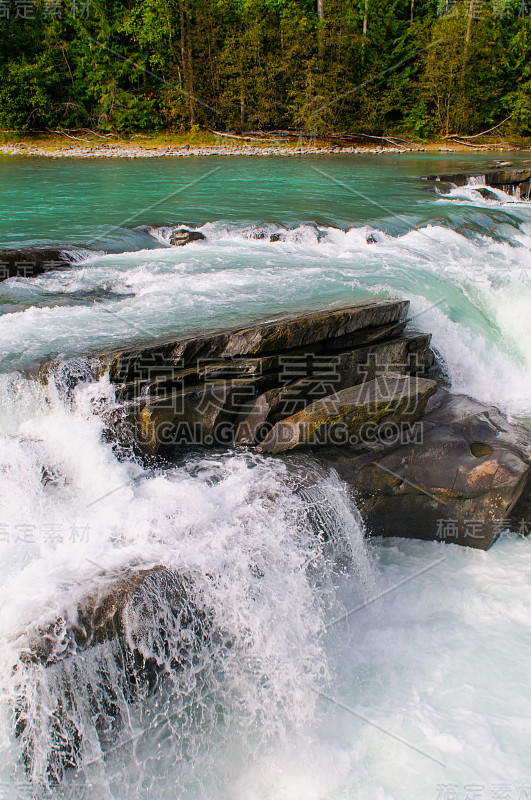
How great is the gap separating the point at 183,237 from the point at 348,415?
5467mm

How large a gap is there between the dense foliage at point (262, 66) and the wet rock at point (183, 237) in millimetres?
20169

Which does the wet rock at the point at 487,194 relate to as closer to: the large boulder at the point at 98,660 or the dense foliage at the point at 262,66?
the large boulder at the point at 98,660

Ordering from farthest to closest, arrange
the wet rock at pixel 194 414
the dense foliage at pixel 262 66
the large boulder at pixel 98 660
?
the dense foliage at pixel 262 66, the wet rock at pixel 194 414, the large boulder at pixel 98 660

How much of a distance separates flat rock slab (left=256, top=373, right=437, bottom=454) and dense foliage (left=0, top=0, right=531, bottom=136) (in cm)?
2491

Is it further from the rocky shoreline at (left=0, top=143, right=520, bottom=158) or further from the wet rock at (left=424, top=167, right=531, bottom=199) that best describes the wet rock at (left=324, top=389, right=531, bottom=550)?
the rocky shoreline at (left=0, top=143, right=520, bottom=158)

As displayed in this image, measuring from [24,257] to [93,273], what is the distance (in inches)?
35.4

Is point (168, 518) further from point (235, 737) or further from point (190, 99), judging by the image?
point (190, 99)

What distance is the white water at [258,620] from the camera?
2961 millimetres

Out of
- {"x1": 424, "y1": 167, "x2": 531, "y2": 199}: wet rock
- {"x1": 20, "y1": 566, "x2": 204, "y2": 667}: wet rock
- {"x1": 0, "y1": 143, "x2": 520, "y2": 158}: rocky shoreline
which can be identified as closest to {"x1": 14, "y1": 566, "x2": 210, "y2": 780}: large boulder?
{"x1": 20, "y1": 566, "x2": 204, "y2": 667}: wet rock

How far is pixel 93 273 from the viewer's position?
23.2ft

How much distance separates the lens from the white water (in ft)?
9.71

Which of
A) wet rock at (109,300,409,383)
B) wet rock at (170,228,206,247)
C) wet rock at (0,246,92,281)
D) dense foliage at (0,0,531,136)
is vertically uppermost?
dense foliage at (0,0,531,136)

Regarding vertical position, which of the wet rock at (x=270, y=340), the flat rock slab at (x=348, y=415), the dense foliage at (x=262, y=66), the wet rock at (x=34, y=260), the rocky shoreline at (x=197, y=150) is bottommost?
the flat rock slab at (x=348, y=415)

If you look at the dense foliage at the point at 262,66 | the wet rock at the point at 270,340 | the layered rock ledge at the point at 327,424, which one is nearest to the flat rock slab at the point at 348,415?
the layered rock ledge at the point at 327,424
